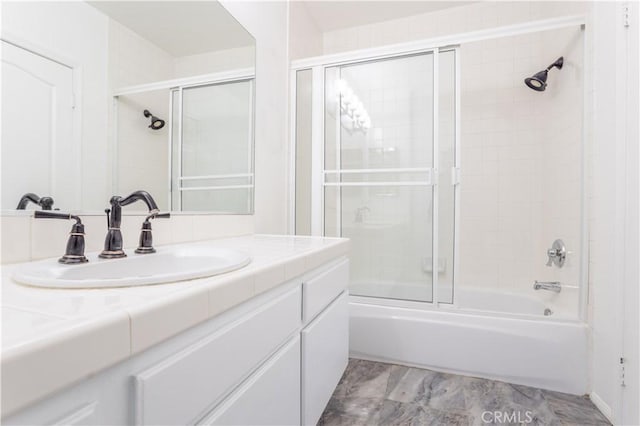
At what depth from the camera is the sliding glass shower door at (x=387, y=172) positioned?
1.99 m

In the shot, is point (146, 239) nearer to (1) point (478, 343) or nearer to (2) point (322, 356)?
(2) point (322, 356)

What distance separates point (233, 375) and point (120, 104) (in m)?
0.88

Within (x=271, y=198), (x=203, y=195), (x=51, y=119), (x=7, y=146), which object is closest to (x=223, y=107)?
(x=203, y=195)

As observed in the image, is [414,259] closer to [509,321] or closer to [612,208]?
[509,321]

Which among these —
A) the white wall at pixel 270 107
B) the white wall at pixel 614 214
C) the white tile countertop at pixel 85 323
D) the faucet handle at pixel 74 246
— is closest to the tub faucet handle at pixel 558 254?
the white wall at pixel 614 214

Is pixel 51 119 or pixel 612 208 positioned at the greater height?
pixel 51 119

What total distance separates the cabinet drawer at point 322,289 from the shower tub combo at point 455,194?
2.13ft

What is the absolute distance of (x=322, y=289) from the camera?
3.77 feet

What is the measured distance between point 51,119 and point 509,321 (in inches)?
81.6

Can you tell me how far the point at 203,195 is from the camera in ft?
4.68

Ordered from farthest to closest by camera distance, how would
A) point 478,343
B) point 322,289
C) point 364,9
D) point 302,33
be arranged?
point 364,9, point 302,33, point 478,343, point 322,289

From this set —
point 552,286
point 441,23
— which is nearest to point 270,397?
point 552,286

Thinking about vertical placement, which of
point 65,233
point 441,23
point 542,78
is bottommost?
point 65,233

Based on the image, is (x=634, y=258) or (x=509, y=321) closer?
(x=634, y=258)
